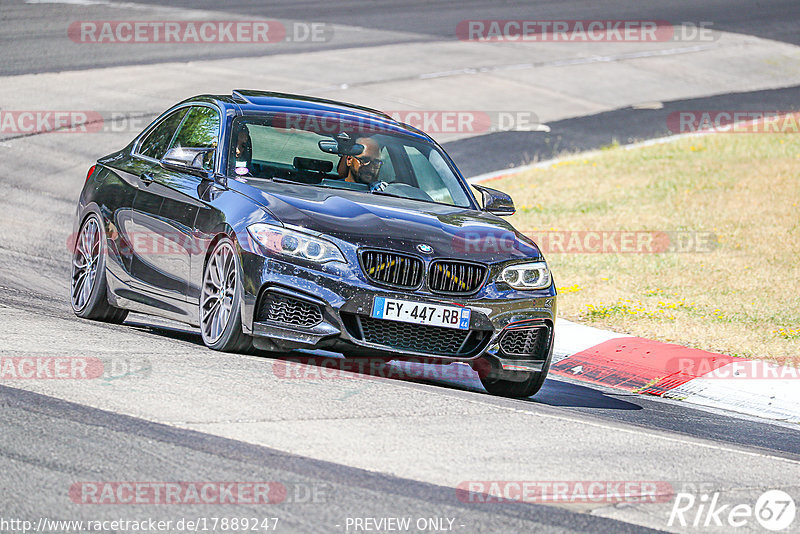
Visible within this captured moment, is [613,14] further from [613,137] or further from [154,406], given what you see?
[154,406]

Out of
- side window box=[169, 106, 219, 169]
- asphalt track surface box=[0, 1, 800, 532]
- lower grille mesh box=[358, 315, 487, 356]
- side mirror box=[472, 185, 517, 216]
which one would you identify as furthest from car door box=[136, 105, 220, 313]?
side mirror box=[472, 185, 517, 216]

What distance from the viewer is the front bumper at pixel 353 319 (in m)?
7.22

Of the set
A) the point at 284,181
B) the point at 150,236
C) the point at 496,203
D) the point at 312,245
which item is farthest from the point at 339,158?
the point at 312,245

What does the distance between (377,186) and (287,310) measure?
64.0 inches

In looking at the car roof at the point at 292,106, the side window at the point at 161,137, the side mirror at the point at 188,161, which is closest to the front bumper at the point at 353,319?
the side mirror at the point at 188,161

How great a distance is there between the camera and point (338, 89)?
891 inches

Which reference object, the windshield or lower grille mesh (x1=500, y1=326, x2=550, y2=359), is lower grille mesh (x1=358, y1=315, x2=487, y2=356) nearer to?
lower grille mesh (x1=500, y1=326, x2=550, y2=359)

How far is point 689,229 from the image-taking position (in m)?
15.3

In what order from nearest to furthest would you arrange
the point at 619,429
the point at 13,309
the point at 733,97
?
the point at 619,429, the point at 13,309, the point at 733,97

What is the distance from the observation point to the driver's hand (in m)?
8.56

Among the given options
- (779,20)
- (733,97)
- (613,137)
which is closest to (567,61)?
(733,97)

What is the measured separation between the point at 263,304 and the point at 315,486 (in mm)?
2338

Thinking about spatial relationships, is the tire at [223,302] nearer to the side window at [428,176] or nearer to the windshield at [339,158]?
the windshield at [339,158]

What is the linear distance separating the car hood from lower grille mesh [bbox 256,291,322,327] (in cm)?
44
